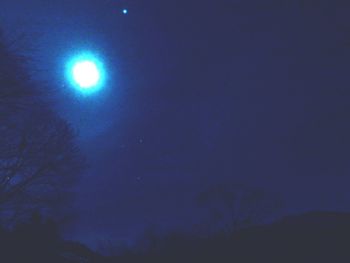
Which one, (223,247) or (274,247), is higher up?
(223,247)

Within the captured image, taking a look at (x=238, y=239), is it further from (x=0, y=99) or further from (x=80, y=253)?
(x=0, y=99)

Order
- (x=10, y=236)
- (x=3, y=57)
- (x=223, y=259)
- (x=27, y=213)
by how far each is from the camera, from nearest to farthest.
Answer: (x=10, y=236) → (x=223, y=259) → (x=3, y=57) → (x=27, y=213)

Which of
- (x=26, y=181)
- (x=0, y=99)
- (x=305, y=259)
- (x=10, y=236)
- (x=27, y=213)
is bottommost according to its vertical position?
(x=305, y=259)

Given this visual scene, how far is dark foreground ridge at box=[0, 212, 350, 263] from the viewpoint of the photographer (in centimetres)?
749

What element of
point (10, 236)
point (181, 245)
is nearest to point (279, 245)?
point (181, 245)

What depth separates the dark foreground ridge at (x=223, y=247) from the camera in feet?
24.6

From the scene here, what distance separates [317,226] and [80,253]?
233 inches

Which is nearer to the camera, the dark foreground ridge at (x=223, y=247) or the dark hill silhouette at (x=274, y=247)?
the dark foreground ridge at (x=223, y=247)

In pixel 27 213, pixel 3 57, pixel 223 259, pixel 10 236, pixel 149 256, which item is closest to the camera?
pixel 10 236

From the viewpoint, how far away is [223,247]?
872 cm

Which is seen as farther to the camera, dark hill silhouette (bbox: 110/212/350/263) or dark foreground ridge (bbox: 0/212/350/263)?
dark hill silhouette (bbox: 110/212/350/263)

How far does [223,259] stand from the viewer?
26.7 feet

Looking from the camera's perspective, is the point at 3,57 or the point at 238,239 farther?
the point at 3,57

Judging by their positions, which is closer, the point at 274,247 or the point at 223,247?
the point at 274,247
